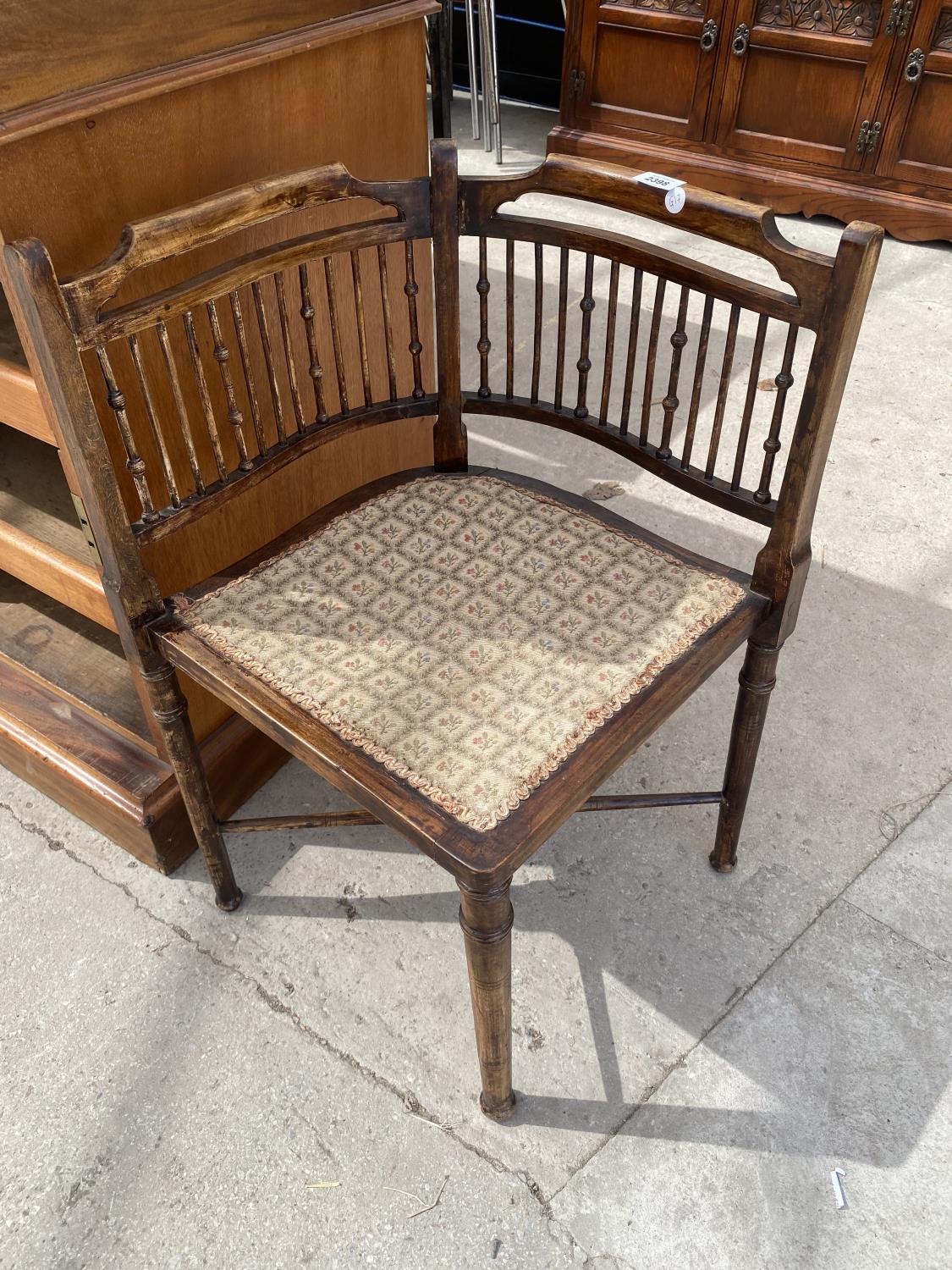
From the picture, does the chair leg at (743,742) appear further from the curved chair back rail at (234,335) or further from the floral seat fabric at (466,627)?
the curved chair back rail at (234,335)

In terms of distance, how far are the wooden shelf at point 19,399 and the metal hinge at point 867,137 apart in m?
2.92

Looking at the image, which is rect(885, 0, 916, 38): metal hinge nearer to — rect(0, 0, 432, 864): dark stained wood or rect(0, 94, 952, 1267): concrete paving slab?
rect(0, 94, 952, 1267): concrete paving slab

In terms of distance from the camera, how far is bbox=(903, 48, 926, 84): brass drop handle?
3.08 metres

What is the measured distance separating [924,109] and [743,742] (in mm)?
2685

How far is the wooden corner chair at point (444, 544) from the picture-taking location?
102 cm

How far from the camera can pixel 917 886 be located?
155 cm

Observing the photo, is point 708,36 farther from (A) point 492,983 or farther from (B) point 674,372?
(A) point 492,983

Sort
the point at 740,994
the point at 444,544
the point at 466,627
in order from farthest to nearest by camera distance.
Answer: the point at 740,994 → the point at 444,544 → the point at 466,627


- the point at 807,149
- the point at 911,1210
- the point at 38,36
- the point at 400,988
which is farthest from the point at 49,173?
the point at 807,149

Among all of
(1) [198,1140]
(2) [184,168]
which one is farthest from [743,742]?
(2) [184,168]

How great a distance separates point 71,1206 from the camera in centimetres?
122

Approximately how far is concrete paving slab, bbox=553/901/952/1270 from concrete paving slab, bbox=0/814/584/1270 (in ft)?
0.39

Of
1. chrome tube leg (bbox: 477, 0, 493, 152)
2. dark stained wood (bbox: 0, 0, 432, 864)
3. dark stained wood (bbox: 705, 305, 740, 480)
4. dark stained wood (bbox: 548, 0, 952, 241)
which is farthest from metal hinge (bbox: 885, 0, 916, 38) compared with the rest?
dark stained wood (bbox: 705, 305, 740, 480)

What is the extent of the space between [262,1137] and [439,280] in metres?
1.09
